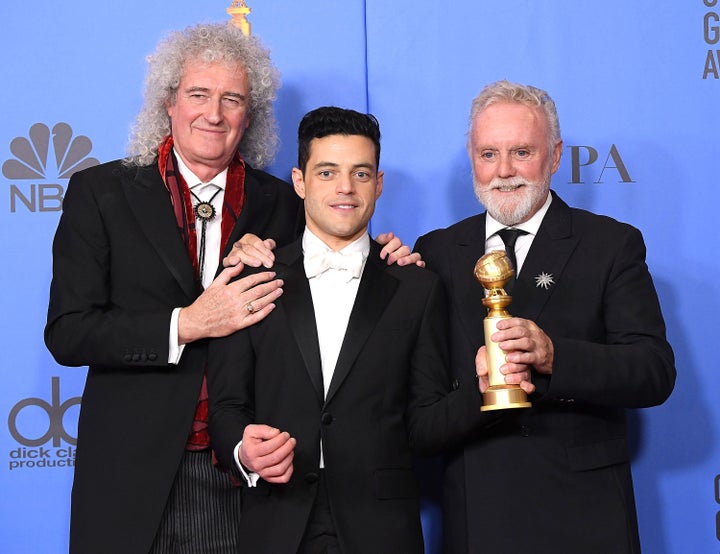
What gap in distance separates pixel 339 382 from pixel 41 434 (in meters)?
1.31

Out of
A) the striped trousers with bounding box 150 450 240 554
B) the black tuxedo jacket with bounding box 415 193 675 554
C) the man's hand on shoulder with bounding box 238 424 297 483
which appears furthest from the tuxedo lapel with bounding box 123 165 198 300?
the black tuxedo jacket with bounding box 415 193 675 554

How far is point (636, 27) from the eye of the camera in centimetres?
292

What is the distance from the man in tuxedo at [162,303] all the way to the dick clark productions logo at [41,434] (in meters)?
0.63

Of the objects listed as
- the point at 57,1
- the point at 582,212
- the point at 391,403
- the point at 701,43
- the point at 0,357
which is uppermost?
the point at 57,1

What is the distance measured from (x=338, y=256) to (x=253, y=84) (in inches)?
24.3

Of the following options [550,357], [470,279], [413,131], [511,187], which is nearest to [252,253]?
[470,279]

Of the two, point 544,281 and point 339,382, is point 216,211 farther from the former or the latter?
point 544,281

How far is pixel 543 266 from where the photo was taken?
2.17m

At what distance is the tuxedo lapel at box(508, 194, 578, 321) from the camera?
2.13m

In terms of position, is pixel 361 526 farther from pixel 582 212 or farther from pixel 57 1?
pixel 57 1

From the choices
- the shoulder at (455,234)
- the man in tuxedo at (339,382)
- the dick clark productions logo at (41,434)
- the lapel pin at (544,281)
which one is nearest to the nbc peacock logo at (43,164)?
the dick clark productions logo at (41,434)

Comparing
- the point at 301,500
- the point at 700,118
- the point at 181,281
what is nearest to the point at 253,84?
the point at 181,281

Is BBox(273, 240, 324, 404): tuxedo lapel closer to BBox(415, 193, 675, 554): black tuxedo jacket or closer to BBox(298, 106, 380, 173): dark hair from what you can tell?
BBox(298, 106, 380, 173): dark hair

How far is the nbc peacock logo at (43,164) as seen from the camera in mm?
2908
